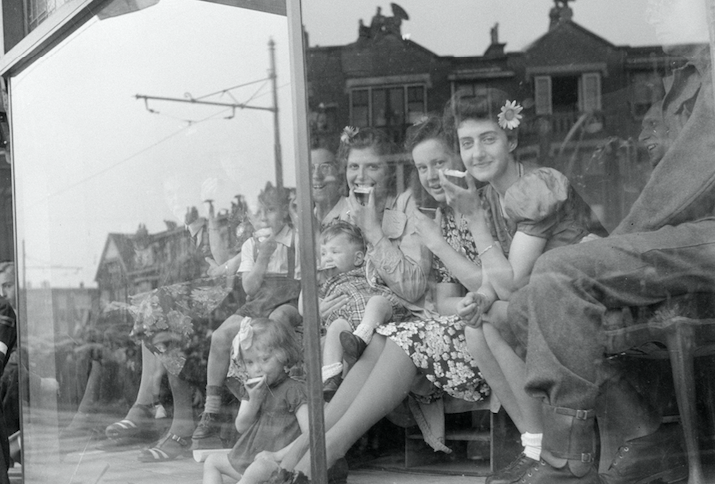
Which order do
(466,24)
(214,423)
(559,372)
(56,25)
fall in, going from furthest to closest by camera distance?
1. (56,25)
2. (214,423)
3. (466,24)
4. (559,372)

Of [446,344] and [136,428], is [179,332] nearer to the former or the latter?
[136,428]

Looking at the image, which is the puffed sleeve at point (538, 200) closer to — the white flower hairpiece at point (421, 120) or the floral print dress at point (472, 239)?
the floral print dress at point (472, 239)

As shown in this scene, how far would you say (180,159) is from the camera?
3.96 metres

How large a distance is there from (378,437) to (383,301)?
1.55 ft

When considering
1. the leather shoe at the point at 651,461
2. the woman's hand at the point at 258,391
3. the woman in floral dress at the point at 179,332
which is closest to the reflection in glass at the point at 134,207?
the woman in floral dress at the point at 179,332

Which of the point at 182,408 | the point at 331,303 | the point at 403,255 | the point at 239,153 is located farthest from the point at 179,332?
→ the point at 403,255

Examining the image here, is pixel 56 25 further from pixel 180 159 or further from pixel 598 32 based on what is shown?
pixel 598 32

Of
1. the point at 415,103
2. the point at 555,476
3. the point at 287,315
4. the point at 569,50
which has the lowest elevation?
the point at 555,476

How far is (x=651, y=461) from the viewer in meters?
2.81

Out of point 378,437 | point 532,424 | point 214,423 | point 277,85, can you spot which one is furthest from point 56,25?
point 532,424

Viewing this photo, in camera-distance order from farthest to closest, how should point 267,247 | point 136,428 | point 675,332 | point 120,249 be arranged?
point 120,249 → point 136,428 → point 267,247 → point 675,332

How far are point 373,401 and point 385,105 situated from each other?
104 cm

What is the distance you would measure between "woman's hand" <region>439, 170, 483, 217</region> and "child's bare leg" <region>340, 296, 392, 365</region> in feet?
1.38

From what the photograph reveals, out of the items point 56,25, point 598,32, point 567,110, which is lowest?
point 567,110
